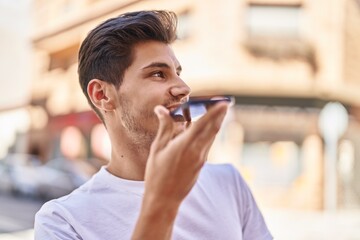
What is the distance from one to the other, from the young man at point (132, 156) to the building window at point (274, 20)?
1328cm

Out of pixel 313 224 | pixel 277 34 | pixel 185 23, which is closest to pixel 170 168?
pixel 313 224

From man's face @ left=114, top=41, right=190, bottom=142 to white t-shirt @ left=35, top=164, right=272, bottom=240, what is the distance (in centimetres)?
16

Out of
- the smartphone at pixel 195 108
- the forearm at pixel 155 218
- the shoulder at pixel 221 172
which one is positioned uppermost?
the smartphone at pixel 195 108

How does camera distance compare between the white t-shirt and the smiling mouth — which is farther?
the white t-shirt

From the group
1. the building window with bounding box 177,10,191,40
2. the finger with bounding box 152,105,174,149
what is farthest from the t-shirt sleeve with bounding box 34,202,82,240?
the building window with bounding box 177,10,191,40

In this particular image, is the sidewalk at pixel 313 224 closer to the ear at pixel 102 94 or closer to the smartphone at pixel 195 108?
the ear at pixel 102 94

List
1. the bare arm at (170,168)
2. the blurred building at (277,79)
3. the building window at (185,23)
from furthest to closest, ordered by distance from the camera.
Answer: the building window at (185,23) → the blurred building at (277,79) → the bare arm at (170,168)

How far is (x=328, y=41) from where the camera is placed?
46.7 ft

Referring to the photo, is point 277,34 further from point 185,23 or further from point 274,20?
point 185,23

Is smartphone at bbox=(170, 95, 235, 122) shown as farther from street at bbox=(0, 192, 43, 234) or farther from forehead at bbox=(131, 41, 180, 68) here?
street at bbox=(0, 192, 43, 234)

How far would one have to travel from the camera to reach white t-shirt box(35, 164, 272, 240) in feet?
4.00

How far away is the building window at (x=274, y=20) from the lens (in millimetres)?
14320

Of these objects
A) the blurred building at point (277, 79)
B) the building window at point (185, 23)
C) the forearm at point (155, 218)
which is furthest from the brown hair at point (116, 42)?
→ the building window at point (185, 23)

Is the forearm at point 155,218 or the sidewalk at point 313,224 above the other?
the forearm at point 155,218
